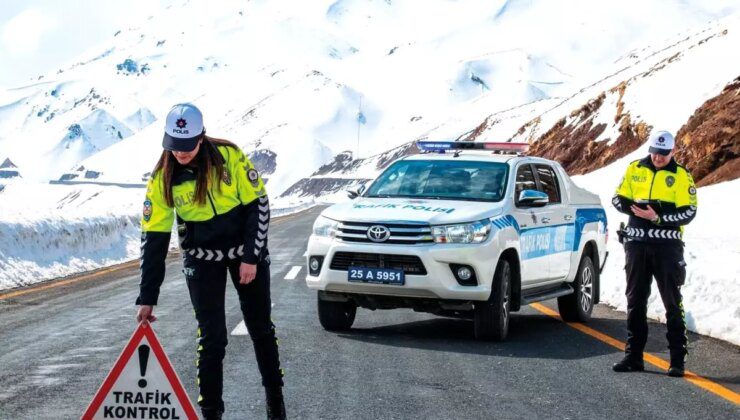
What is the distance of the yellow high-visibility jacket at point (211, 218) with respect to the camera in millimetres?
5612

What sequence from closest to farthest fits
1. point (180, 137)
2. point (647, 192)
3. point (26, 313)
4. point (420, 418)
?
1. point (180, 137)
2. point (420, 418)
3. point (647, 192)
4. point (26, 313)

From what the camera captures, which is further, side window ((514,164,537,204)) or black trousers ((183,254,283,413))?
side window ((514,164,537,204))

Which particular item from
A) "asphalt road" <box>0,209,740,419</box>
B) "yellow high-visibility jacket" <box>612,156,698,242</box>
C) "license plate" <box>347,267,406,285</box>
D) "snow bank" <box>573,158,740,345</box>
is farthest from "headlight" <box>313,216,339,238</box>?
"snow bank" <box>573,158,740,345</box>

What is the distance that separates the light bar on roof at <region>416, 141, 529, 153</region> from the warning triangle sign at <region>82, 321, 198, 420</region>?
282 inches

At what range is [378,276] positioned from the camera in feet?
31.6

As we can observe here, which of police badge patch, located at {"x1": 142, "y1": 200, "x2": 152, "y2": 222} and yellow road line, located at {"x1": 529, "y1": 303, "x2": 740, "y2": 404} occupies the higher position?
police badge patch, located at {"x1": 142, "y1": 200, "x2": 152, "y2": 222}

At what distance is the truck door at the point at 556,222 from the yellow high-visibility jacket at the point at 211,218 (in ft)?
19.5

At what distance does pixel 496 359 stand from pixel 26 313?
5727mm

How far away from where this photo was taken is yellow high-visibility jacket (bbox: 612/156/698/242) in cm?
863

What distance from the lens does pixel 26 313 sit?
38.3ft

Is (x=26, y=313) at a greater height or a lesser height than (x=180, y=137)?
lesser

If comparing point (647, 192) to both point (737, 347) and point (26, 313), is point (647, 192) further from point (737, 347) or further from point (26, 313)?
point (26, 313)

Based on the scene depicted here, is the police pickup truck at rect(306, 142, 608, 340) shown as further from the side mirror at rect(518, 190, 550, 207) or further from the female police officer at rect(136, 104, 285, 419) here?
the female police officer at rect(136, 104, 285, 419)

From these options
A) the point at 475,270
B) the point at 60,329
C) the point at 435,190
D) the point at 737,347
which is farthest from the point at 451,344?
the point at 60,329
